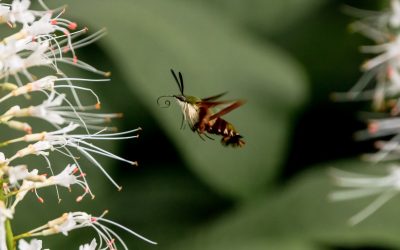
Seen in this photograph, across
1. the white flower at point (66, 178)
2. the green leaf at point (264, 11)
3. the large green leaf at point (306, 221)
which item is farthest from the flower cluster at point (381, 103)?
the white flower at point (66, 178)

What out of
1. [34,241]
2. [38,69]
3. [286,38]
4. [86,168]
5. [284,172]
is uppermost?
[286,38]

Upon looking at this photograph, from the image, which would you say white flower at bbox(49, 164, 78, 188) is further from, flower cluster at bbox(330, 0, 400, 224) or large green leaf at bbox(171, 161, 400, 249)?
large green leaf at bbox(171, 161, 400, 249)

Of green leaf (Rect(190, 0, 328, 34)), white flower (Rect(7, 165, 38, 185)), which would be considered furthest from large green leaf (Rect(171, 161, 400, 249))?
white flower (Rect(7, 165, 38, 185))

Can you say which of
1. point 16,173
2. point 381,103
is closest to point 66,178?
point 16,173

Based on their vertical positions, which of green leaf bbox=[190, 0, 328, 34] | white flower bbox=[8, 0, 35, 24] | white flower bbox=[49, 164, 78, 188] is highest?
green leaf bbox=[190, 0, 328, 34]

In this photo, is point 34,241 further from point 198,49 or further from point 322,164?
point 322,164

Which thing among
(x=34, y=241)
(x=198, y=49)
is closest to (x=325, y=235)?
(x=198, y=49)
